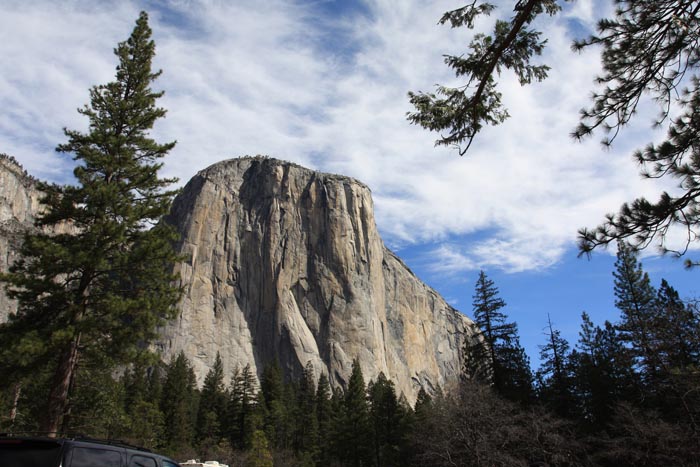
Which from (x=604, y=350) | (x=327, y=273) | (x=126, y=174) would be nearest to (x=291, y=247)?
(x=327, y=273)

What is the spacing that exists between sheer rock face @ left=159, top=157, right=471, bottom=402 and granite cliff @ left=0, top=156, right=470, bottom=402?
0.19 metres

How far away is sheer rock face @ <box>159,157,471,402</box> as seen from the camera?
84875 millimetres

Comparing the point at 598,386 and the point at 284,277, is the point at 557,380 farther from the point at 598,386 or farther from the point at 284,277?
the point at 284,277

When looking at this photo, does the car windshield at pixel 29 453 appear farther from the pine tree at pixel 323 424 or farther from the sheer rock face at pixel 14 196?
the sheer rock face at pixel 14 196

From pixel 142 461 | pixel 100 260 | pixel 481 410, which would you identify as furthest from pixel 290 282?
pixel 142 461

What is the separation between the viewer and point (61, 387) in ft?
43.9

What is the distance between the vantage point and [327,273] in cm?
9419

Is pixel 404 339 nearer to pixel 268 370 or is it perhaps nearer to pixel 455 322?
pixel 455 322

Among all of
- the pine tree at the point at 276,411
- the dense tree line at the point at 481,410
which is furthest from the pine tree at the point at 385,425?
the pine tree at the point at 276,411

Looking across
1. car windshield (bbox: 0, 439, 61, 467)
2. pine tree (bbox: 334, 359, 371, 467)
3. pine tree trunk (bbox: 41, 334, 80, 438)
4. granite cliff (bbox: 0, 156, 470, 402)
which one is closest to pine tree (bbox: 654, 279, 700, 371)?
car windshield (bbox: 0, 439, 61, 467)

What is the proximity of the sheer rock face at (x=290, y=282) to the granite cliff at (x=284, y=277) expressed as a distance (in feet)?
0.61

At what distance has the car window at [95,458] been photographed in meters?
5.75

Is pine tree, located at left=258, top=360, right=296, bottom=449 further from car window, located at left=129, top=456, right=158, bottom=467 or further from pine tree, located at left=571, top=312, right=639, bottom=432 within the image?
car window, located at left=129, top=456, right=158, bottom=467

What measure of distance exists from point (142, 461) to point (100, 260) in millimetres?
8152
